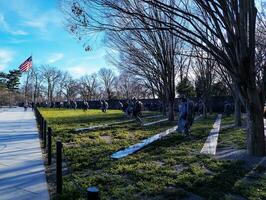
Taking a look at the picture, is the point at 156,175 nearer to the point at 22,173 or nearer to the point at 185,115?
the point at 22,173

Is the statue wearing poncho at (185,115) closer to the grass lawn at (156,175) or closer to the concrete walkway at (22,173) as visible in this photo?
the grass lawn at (156,175)

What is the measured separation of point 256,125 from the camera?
1073 centimetres

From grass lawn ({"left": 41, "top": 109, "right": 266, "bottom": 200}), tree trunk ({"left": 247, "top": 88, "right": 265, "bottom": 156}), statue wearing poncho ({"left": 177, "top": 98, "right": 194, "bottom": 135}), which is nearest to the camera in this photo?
grass lawn ({"left": 41, "top": 109, "right": 266, "bottom": 200})

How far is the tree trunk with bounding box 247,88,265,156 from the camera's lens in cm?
1065

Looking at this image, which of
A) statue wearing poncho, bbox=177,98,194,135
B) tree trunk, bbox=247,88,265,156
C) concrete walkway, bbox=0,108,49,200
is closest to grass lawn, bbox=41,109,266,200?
concrete walkway, bbox=0,108,49,200

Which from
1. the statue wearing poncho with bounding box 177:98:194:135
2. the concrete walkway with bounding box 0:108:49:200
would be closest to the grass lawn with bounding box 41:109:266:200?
the concrete walkway with bounding box 0:108:49:200

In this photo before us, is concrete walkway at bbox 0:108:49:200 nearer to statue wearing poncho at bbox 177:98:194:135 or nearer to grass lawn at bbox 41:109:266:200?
grass lawn at bbox 41:109:266:200

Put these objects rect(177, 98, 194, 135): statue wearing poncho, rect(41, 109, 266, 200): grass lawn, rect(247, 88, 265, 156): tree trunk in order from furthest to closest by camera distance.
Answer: rect(177, 98, 194, 135): statue wearing poncho → rect(247, 88, 265, 156): tree trunk → rect(41, 109, 266, 200): grass lawn

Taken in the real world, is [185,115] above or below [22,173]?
above

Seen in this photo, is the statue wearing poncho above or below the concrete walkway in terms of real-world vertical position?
above

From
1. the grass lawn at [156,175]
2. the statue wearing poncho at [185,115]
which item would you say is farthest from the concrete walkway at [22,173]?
the statue wearing poncho at [185,115]

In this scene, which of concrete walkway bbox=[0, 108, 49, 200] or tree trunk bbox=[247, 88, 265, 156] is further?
tree trunk bbox=[247, 88, 265, 156]

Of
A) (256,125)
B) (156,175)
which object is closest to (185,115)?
(256,125)

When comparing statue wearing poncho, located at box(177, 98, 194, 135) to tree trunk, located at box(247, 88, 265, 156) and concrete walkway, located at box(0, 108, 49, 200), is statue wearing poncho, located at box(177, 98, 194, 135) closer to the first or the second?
tree trunk, located at box(247, 88, 265, 156)
